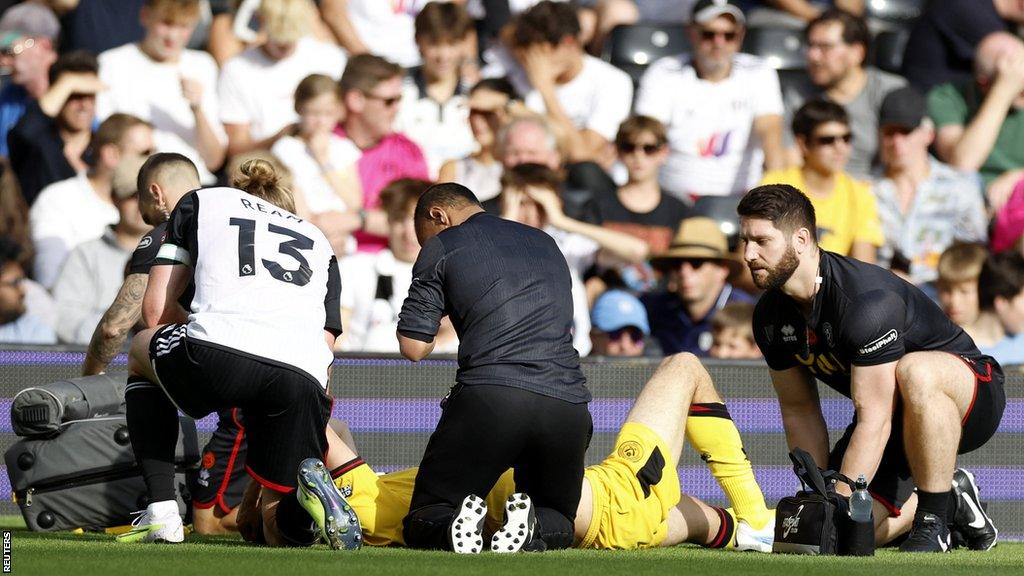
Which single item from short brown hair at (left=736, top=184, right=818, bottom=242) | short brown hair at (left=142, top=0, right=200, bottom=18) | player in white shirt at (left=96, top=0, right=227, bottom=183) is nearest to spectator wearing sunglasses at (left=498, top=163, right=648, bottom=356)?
player in white shirt at (left=96, top=0, right=227, bottom=183)

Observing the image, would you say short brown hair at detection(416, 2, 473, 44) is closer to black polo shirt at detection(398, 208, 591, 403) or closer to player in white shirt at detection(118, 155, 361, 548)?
player in white shirt at detection(118, 155, 361, 548)

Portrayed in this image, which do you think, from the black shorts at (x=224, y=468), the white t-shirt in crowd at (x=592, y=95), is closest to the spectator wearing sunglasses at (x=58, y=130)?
the white t-shirt in crowd at (x=592, y=95)

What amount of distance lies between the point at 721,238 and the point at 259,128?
323 centimetres

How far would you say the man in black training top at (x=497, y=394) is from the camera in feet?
18.4

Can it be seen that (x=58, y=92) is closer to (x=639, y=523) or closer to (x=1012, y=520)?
(x=639, y=523)

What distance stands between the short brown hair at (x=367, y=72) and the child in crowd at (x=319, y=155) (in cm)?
13

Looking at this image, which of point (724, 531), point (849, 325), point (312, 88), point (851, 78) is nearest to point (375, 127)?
point (312, 88)

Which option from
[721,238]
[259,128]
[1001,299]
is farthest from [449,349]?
[1001,299]

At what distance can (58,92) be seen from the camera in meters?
10.2

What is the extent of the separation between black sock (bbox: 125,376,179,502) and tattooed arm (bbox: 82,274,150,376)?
0.66 meters

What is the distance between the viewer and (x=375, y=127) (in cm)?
1019

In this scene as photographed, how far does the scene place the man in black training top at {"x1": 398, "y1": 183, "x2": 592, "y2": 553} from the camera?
559 centimetres

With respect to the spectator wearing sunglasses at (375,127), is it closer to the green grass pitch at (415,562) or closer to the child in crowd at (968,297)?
the child in crowd at (968,297)

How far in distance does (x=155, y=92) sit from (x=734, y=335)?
14.1 ft
